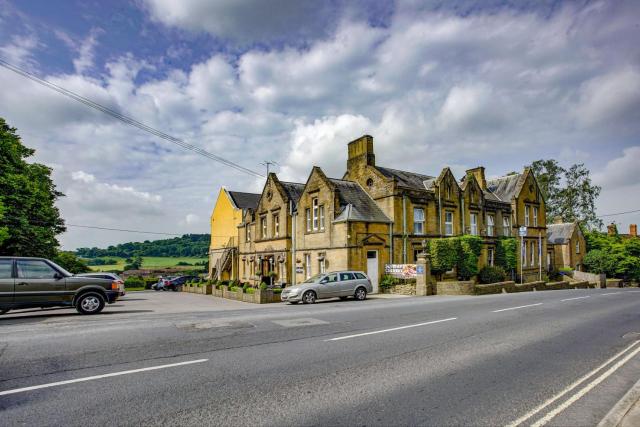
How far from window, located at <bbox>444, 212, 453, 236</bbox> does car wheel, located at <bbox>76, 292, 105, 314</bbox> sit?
1005 inches

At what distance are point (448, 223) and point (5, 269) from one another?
94.4 ft

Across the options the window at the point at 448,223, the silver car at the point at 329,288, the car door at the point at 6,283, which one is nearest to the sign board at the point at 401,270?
the silver car at the point at 329,288

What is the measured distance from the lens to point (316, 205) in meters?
29.5

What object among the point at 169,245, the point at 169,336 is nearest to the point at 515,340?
the point at 169,336

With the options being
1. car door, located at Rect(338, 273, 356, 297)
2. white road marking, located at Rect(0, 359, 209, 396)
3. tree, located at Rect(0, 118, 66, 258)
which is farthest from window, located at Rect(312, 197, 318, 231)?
white road marking, located at Rect(0, 359, 209, 396)

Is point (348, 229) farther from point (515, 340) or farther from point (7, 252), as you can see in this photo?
point (7, 252)

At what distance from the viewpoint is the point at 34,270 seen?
39.9ft

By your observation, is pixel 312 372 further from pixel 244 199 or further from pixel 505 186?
pixel 244 199

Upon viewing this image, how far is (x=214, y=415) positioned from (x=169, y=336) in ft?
16.4

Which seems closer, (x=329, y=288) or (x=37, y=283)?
(x=37, y=283)

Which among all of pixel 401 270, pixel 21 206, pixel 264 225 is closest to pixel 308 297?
pixel 401 270

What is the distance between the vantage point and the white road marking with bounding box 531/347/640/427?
4715mm

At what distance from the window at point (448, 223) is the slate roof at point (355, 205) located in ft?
20.5

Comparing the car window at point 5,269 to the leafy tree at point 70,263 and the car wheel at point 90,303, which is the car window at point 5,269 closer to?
the car wheel at point 90,303
